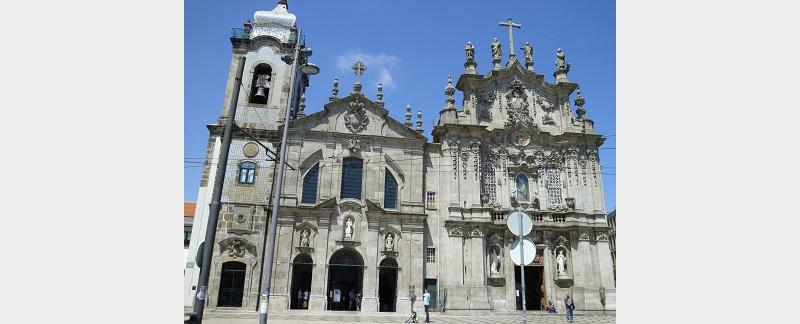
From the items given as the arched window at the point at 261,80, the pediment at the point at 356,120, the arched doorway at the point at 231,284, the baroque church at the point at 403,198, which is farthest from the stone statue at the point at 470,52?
the arched doorway at the point at 231,284

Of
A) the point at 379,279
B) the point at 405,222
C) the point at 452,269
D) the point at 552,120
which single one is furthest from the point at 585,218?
the point at 379,279

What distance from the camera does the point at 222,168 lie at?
1055cm

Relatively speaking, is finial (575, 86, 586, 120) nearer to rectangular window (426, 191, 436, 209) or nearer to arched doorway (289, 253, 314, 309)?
rectangular window (426, 191, 436, 209)

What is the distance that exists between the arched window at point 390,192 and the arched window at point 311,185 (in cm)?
393

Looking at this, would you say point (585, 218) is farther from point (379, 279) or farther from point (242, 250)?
point (242, 250)

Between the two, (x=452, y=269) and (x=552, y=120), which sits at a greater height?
(x=552, y=120)

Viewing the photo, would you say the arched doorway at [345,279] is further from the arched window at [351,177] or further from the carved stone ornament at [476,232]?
the carved stone ornament at [476,232]

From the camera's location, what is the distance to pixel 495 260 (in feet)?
85.4

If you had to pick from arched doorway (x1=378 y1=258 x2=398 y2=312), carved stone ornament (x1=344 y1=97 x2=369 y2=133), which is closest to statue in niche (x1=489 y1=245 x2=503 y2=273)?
arched doorway (x1=378 y1=258 x2=398 y2=312)

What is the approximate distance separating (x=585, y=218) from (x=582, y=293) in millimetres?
4488

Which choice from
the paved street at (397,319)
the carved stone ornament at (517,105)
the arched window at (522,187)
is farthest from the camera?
the carved stone ornament at (517,105)

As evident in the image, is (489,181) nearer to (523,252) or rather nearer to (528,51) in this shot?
(528,51)

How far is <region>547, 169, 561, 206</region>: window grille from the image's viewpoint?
28.2 m

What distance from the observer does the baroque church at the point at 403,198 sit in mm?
23984
